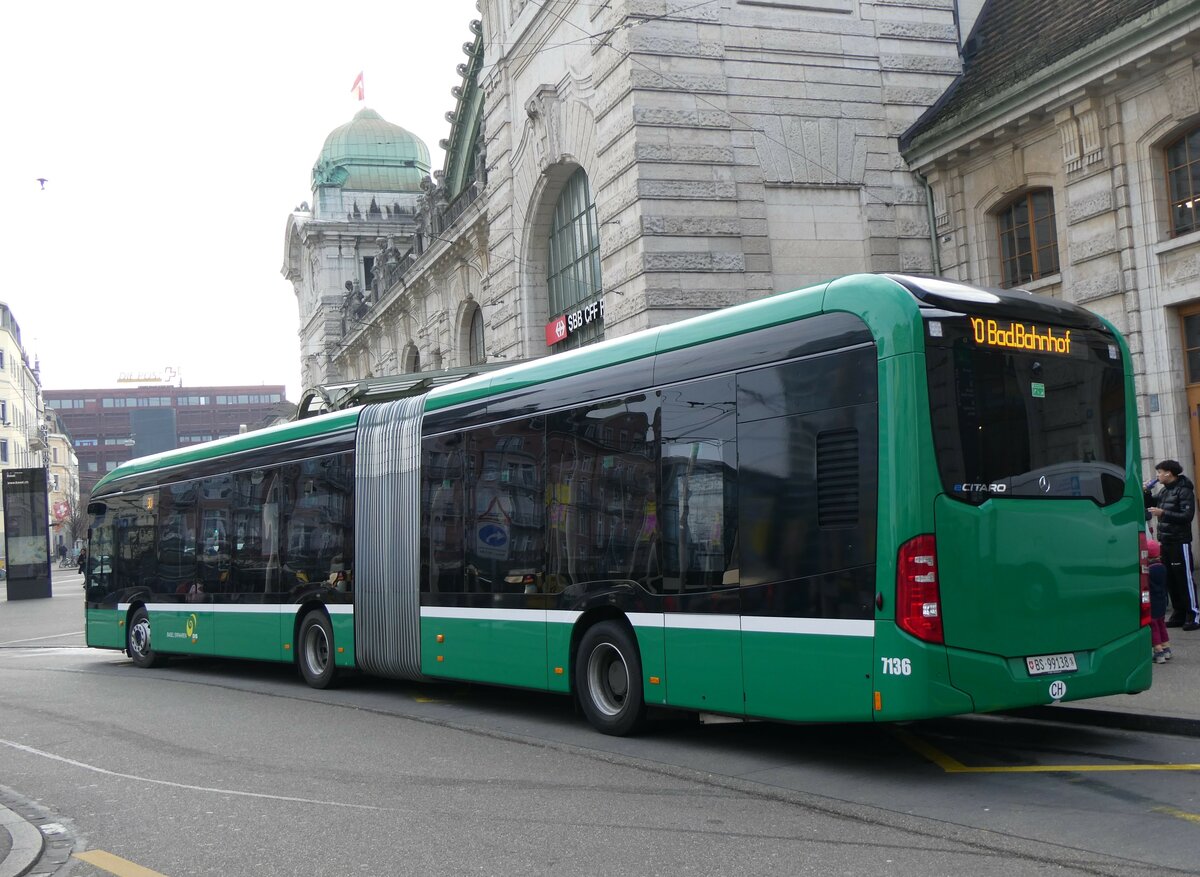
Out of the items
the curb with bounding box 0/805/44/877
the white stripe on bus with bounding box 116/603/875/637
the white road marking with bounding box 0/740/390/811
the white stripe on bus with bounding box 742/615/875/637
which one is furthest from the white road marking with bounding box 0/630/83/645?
the white stripe on bus with bounding box 742/615/875/637

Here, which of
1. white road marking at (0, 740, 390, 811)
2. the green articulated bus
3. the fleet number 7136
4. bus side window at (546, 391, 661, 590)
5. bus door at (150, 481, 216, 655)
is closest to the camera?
the fleet number 7136

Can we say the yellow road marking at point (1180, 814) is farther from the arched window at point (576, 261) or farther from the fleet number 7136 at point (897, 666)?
the arched window at point (576, 261)

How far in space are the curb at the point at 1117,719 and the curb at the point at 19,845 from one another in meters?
6.96

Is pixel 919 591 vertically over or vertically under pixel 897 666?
over

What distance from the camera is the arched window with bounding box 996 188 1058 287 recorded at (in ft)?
65.0

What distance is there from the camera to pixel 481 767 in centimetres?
916

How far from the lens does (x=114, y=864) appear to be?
22.4 ft

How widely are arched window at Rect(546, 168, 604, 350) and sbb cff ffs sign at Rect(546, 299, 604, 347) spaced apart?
0.06ft

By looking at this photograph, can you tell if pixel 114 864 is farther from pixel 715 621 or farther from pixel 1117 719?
pixel 1117 719

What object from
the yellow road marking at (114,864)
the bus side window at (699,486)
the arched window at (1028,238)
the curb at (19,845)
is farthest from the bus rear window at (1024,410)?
the arched window at (1028,238)

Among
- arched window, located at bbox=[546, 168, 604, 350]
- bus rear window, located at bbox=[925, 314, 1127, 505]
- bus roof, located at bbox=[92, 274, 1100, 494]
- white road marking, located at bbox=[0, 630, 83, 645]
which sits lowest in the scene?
white road marking, located at bbox=[0, 630, 83, 645]

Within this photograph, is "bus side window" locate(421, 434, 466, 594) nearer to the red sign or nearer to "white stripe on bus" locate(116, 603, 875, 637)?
"white stripe on bus" locate(116, 603, 875, 637)

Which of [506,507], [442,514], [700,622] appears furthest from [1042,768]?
[442,514]

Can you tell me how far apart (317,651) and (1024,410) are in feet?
30.5
